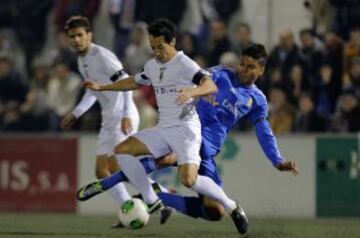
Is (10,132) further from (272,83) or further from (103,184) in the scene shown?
(103,184)

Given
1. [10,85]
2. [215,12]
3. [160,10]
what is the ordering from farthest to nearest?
[10,85] → [160,10] → [215,12]

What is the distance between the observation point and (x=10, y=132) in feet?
64.1

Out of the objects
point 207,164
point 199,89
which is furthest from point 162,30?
point 207,164

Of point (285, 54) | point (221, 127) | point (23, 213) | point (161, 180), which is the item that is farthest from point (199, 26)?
point (221, 127)

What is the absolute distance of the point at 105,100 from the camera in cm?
1433

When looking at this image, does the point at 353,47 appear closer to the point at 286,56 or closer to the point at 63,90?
the point at 286,56

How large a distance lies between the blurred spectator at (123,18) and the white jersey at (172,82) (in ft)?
25.7

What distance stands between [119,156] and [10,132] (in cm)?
787

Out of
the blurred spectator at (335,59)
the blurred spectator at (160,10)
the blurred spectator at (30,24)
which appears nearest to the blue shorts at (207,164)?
the blurred spectator at (335,59)

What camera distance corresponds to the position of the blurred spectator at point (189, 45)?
18.7 m

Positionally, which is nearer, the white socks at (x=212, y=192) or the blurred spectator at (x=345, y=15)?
the white socks at (x=212, y=192)

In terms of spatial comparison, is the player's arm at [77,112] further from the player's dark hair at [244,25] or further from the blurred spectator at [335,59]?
the blurred spectator at [335,59]

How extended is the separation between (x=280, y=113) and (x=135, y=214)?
6.53 m

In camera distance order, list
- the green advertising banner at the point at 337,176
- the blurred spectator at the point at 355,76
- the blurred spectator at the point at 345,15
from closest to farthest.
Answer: the green advertising banner at the point at 337,176 → the blurred spectator at the point at 355,76 → the blurred spectator at the point at 345,15
